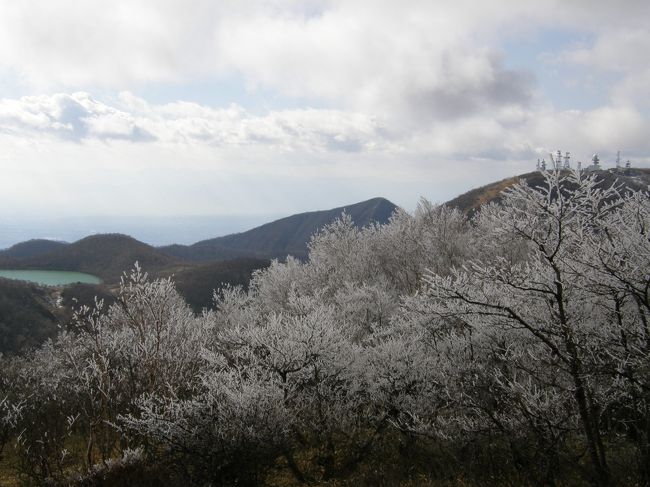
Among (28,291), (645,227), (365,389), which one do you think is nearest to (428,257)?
(365,389)

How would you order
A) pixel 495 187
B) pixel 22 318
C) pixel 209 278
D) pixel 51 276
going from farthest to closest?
pixel 51 276 → pixel 495 187 → pixel 209 278 → pixel 22 318

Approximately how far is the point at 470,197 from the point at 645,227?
478 feet

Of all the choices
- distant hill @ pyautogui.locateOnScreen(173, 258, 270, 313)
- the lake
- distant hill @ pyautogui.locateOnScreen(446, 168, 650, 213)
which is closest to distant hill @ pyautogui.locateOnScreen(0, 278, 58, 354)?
distant hill @ pyautogui.locateOnScreen(173, 258, 270, 313)

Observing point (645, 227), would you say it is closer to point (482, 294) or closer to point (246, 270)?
point (482, 294)

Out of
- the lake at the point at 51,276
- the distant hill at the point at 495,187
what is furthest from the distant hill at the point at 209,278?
the distant hill at the point at 495,187

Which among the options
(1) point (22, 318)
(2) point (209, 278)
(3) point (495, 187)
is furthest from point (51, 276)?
(3) point (495, 187)

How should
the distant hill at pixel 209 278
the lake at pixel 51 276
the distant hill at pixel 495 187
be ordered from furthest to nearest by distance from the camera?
the lake at pixel 51 276 < the distant hill at pixel 495 187 < the distant hill at pixel 209 278

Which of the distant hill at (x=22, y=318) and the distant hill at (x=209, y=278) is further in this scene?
the distant hill at (x=209, y=278)

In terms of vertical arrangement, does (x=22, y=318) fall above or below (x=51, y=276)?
below

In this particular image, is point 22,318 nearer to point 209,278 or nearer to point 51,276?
point 209,278


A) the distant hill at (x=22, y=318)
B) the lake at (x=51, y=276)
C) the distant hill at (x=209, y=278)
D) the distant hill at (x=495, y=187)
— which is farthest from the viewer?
the lake at (x=51, y=276)

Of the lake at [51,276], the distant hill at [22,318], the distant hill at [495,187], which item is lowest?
the distant hill at [22,318]

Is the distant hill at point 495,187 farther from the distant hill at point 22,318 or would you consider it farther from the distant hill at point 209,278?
the distant hill at point 22,318

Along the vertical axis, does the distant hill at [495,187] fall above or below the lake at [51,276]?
above
